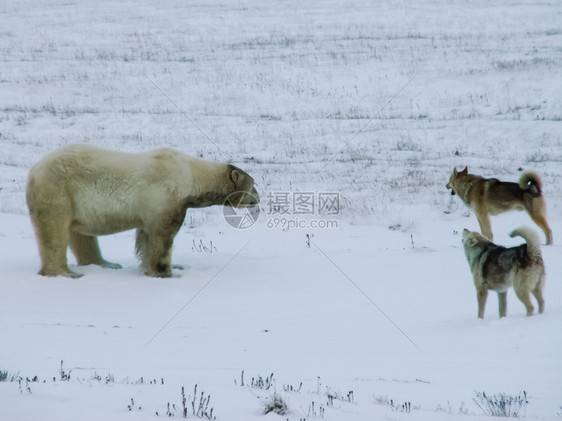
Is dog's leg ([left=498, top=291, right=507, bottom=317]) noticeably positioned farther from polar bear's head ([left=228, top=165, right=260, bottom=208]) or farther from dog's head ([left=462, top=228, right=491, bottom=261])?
polar bear's head ([left=228, top=165, right=260, bottom=208])

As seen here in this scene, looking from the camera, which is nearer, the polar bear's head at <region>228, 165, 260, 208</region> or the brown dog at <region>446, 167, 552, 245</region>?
the polar bear's head at <region>228, 165, 260, 208</region>

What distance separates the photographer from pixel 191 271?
1039 cm

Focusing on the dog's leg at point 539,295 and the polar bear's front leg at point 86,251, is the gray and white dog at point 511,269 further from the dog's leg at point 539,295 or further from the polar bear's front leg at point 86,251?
the polar bear's front leg at point 86,251

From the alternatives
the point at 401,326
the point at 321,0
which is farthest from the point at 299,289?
the point at 321,0

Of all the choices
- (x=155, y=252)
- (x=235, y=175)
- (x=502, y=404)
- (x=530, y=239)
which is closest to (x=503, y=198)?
(x=235, y=175)

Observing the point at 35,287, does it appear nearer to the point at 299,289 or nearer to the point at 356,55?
the point at 299,289

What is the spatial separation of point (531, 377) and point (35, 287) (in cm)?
627

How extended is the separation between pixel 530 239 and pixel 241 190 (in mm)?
4892

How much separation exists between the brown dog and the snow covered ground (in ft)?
2.13

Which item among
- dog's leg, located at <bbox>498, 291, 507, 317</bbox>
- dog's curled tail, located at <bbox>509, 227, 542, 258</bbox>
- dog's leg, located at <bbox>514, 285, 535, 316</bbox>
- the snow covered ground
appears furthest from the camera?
dog's leg, located at <bbox>498, 291, 507, 317</bbox>

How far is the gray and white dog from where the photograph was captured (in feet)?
23.1

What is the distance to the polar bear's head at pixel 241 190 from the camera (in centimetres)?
1059

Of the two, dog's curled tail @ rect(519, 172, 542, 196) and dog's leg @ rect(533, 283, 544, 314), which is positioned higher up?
dog's curled tail @ rect(519, 172, 542, 196)
